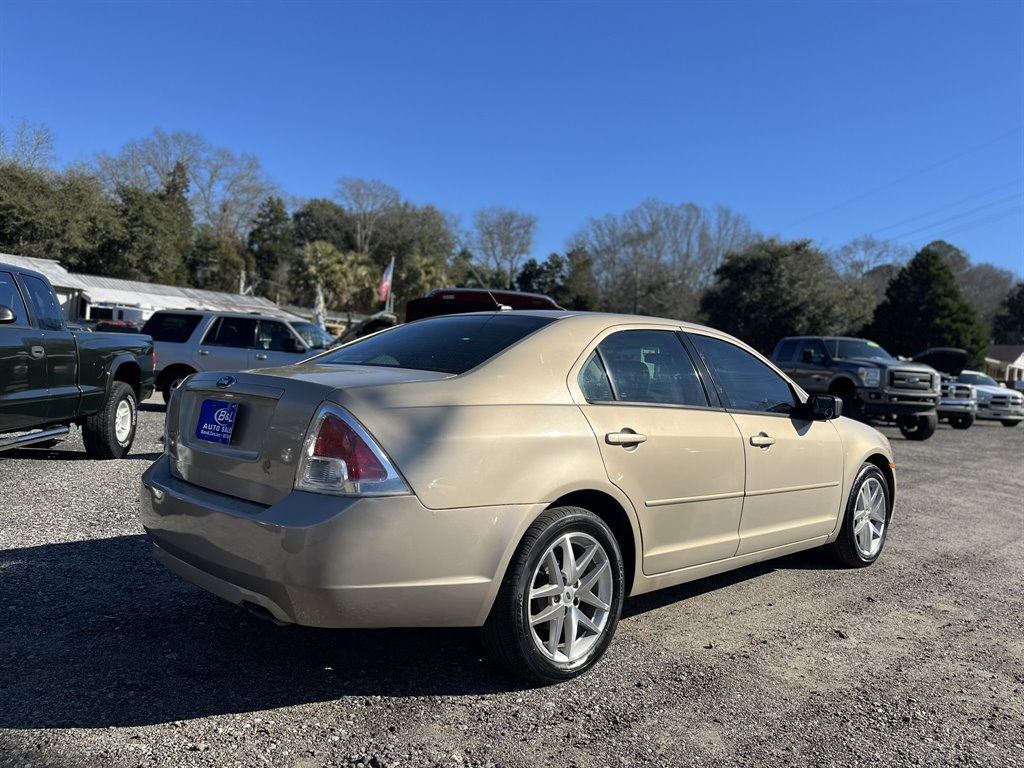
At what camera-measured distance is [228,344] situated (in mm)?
12758

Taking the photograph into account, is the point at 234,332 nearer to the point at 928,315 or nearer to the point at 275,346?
the point at 275,346

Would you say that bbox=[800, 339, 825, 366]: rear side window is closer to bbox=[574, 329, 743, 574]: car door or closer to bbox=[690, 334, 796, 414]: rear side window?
bbox=[690, 334, 796, 414]: rear side window

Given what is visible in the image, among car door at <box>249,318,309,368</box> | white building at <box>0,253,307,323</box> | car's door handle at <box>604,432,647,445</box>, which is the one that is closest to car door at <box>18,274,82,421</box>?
car door at <box>249,318,309,368</box>

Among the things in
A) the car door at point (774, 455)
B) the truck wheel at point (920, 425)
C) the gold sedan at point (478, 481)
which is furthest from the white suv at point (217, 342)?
the truck wheel at point (920, 425)

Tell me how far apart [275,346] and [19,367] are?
6.63 meters

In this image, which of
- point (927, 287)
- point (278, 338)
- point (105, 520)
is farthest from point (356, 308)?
point (105, 520)

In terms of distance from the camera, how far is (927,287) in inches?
1516

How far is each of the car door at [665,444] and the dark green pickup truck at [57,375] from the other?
5109mm

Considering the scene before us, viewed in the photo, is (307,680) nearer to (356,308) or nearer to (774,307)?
(774,307)

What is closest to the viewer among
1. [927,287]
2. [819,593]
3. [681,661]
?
[681,661]

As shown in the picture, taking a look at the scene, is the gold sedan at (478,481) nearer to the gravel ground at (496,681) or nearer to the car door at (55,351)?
the gravel ground at (496,681)

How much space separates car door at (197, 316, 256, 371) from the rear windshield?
9165mm

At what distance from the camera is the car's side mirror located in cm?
464

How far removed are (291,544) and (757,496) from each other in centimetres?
257
